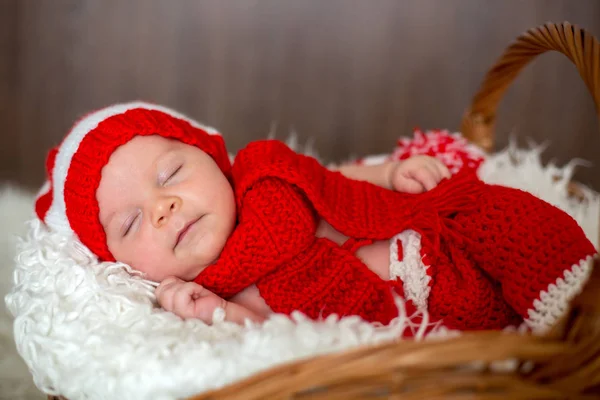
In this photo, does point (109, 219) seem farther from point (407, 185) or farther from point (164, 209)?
point (407, 185)

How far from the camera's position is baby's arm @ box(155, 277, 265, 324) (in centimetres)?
91

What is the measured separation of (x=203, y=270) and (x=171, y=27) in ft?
3.86

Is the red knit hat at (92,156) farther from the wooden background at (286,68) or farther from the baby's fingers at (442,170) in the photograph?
the wooden background at (286,68)

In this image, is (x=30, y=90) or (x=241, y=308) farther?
(x=30, y=90)

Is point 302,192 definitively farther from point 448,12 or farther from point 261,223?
point 448,12

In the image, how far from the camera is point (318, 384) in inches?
23.5

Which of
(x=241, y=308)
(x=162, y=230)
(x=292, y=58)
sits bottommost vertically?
(x=241, y=308)

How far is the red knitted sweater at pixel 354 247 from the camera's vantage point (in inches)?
36.9

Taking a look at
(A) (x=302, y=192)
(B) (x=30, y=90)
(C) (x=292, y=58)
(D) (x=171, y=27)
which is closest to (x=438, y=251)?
(A) (x=302, y=192)

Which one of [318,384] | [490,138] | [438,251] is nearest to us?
[318,384]

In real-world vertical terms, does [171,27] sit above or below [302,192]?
above

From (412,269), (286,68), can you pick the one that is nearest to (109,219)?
(412,269)

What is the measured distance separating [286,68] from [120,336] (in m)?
1.33

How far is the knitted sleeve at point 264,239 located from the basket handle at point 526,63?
0.49 meters
